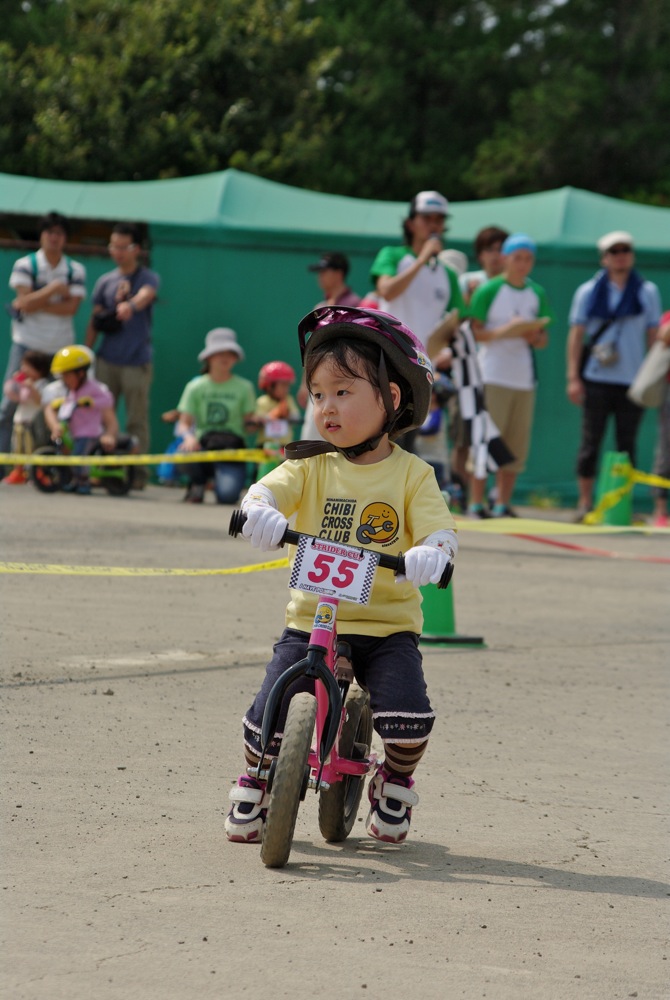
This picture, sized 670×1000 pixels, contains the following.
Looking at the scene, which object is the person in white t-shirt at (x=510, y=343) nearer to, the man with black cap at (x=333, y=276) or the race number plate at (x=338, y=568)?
the man with black cap at (x=333, y=276)

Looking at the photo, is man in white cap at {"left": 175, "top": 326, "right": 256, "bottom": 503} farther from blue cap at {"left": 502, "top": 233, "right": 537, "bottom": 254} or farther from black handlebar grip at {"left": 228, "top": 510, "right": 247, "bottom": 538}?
black handlebar grip at {"left": 228, "top": 510, "right": 247, "bottom": 538}

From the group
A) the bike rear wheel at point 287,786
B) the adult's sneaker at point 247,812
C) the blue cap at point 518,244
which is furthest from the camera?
the blue cap at point 518,244

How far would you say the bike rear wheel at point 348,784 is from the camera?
14.6 feet

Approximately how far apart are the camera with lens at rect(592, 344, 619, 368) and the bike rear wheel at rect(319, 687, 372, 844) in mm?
8683

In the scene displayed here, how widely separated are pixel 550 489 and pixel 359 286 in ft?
8.89

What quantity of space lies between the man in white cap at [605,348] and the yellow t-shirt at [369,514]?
28.3 ft

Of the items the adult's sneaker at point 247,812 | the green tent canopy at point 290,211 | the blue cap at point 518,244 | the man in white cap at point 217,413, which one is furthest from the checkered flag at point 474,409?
the adult's sneaker at point 247,812

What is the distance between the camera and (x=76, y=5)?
30453 millimetres

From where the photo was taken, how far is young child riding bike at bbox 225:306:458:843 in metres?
4.42

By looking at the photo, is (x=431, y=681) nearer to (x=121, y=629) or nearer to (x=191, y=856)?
(x=121, y=629)

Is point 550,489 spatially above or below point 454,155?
below

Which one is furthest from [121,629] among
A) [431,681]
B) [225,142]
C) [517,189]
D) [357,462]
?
[517,189]

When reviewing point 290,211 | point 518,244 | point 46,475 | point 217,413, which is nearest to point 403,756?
point 518,244

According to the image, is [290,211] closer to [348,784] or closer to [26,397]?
[26,397]
